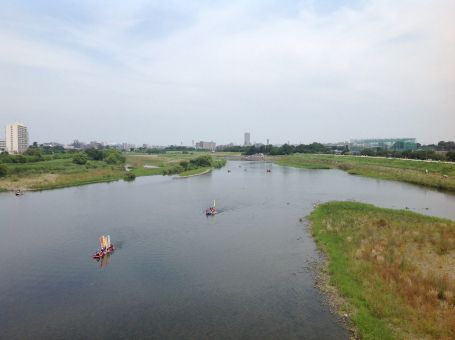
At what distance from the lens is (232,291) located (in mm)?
19969

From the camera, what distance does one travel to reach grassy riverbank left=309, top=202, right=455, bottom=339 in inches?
605

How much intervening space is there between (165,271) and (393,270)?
13.6 m

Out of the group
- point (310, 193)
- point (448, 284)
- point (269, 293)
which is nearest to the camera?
point (448, 284)

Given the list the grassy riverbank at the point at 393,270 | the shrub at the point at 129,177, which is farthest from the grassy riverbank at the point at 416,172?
the shrub at the point at 129,177

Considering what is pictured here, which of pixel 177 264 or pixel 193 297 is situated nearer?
pixel 193 297

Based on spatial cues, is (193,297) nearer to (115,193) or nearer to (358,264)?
(358,264)

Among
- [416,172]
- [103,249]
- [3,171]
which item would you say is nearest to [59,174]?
[3,171]

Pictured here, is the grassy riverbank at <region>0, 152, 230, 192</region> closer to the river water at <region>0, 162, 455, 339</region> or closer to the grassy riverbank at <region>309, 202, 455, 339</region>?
the river water at <region>0, 162, 455, 339</region>

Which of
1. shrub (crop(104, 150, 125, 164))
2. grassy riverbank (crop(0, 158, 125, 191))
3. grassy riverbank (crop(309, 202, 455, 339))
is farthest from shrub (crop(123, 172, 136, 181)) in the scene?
grassy riverbank (crop(309, 202, 455, 339))

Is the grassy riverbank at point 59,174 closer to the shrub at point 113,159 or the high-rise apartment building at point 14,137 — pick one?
the shrub at point 113,159

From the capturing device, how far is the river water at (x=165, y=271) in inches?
654

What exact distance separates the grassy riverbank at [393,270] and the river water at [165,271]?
5.15ft

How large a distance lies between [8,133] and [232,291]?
622ft

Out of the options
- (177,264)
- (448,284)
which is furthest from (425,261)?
(177,264)
